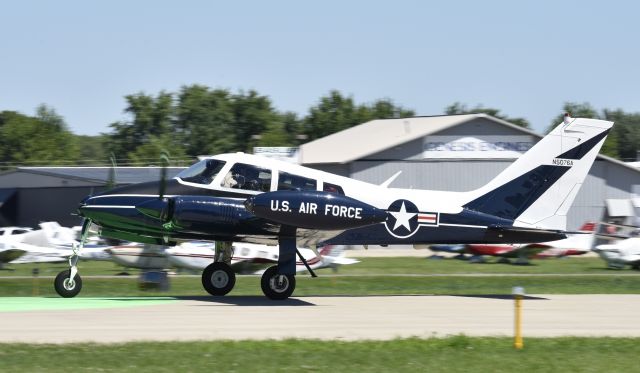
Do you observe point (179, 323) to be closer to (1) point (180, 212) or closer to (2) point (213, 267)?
(1) point (180, 212)

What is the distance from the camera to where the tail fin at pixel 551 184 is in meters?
21.4

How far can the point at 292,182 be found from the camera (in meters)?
19.4

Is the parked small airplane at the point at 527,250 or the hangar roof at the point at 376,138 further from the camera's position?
the hangar roof at the point at 376,138

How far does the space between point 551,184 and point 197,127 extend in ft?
277

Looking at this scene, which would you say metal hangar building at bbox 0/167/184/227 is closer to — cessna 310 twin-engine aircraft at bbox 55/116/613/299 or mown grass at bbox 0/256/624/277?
mown grass at bbox 0/256/624/277

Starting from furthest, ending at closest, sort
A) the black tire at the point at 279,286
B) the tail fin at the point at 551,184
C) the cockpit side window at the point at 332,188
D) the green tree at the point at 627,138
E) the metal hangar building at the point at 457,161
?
1. the green tree at the point at 627,138
2. the metal hangar building at the point at 457,161
3. the tail fin at the point at 551,184
4. the cockpit side window at the point at 332,188
5. the black tire at the point at 279,286

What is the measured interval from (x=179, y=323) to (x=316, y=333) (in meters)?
2.39

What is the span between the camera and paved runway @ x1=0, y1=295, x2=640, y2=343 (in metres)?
14.4

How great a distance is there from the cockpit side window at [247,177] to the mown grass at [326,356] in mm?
6186

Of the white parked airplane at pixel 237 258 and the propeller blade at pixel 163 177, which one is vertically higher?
the propeller blade at pixel 163 177

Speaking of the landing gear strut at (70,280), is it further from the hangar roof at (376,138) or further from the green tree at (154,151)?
the green tree at (154,151)

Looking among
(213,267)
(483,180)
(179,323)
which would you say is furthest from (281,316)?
(483,180)

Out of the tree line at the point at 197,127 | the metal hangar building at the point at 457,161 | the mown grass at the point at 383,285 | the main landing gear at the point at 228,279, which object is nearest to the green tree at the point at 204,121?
the tree line at the point at 197,127

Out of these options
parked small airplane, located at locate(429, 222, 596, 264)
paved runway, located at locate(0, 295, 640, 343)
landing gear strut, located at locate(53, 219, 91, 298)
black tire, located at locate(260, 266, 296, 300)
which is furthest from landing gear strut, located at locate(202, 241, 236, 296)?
parked small airplane, located at locate(429, 222, 596, 264)
